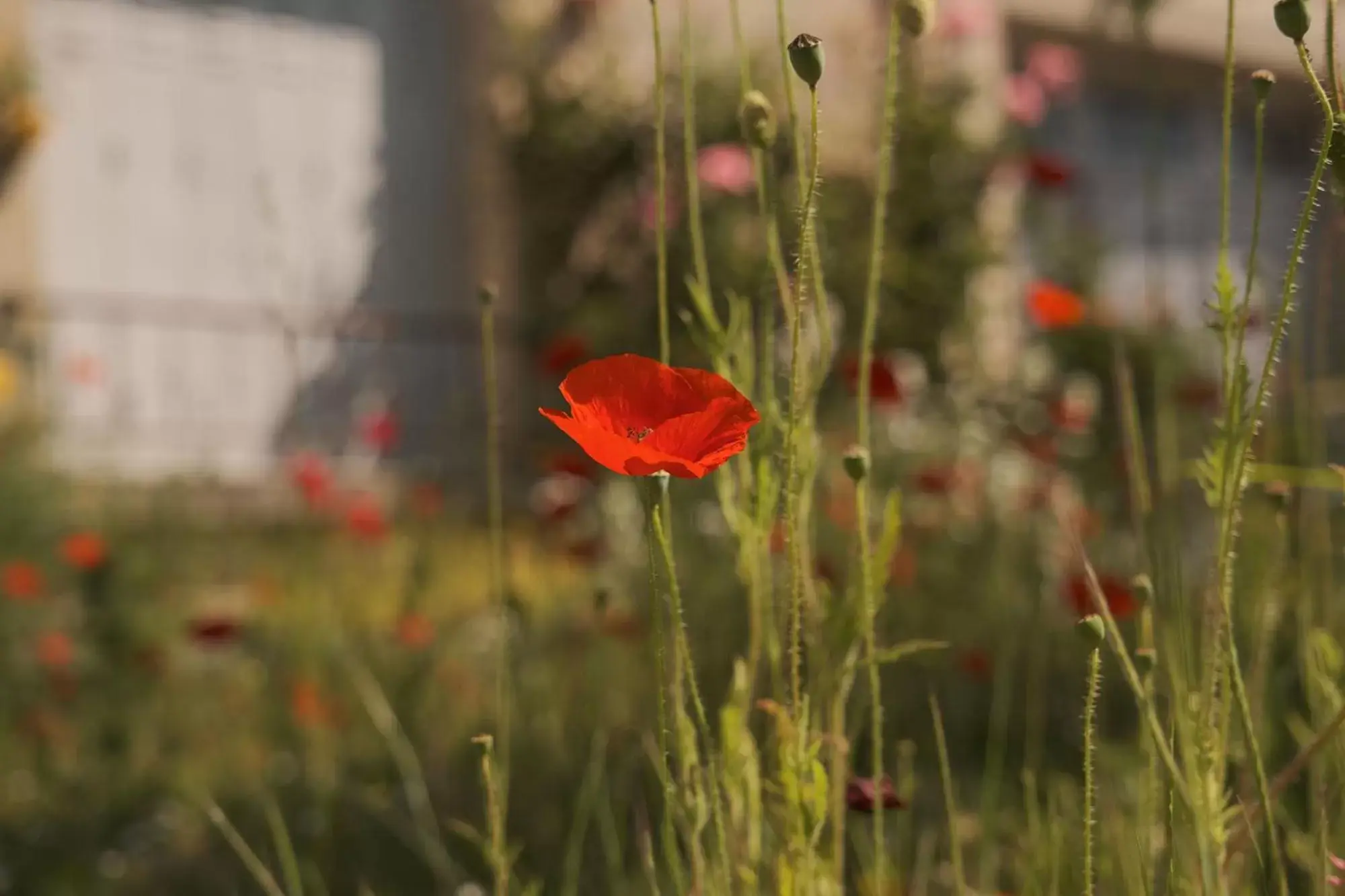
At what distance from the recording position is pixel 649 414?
90 centimetres

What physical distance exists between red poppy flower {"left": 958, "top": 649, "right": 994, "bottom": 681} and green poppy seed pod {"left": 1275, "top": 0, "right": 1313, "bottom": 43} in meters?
1.58

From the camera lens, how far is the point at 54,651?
2895mm

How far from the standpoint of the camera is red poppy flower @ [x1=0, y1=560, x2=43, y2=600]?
2.91 meters

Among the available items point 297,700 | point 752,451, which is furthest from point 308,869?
point 752,451

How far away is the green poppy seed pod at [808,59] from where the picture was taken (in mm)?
845

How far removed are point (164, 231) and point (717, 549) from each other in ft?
14.6

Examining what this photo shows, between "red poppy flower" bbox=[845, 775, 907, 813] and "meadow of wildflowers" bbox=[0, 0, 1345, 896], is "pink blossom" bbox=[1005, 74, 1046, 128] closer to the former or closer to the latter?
"meadow of wildflowers" bbox=[0, 0, 1345, 896]

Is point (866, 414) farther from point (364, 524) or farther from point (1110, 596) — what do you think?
point (364, 524)

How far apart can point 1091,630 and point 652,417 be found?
0.29 meters

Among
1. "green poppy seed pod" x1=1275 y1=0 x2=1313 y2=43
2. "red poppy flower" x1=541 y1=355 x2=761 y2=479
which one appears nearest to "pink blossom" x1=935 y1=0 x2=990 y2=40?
"green poppy seed pod" x1=1275 y1=0 x2=1313 y2=43

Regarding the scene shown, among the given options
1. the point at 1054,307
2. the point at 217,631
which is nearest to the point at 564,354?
the point at 217,631

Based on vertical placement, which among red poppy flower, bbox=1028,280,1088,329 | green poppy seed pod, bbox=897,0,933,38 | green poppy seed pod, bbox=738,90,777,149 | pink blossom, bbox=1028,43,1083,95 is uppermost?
pink blossom, bbox=1028,43,1083,95

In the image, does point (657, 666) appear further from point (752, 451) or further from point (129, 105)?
point (129, 105)

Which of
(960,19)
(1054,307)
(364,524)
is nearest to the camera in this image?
(1054,307)
